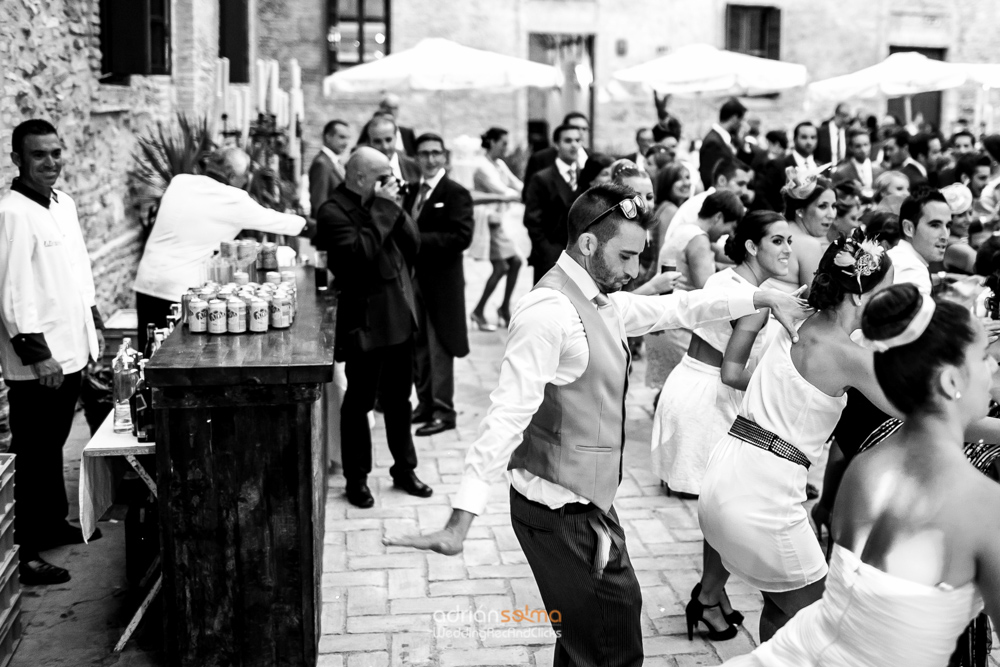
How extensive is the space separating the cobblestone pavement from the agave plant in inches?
158

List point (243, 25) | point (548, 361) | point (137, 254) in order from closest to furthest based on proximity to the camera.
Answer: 1. point (548, 361)
2. point (137, 254)
3. point (243, 25)

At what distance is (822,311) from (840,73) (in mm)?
22692

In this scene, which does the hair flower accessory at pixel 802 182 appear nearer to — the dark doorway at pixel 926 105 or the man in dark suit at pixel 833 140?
the man in dark suit at pixel 833 140

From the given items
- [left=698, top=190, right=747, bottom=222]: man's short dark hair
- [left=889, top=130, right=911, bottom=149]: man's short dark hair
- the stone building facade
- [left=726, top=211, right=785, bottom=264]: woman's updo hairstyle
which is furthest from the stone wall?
the stone building facade

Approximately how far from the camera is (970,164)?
368 inches

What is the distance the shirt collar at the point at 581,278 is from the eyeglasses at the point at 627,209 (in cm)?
13

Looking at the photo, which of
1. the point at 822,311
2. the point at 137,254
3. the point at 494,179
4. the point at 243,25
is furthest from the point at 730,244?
the point at 243,25

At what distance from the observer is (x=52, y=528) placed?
5.12 m

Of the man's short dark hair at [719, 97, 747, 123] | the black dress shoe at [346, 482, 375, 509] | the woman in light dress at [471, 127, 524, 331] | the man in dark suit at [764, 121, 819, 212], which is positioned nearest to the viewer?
the black dress shoe at [346, 482, 375, 509]

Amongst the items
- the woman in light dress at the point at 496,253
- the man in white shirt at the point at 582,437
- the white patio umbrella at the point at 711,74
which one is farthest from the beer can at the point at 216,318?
the white patio umbrella at the point at 711,74

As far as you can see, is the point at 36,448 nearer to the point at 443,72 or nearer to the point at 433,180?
the point at 433,180

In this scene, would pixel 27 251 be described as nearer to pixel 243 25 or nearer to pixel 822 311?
pixel 822 311

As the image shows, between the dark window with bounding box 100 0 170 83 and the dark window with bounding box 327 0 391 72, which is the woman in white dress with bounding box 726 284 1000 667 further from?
the dark window with bounding box 327 0 391 72

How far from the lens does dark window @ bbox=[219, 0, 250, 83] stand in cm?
1401
